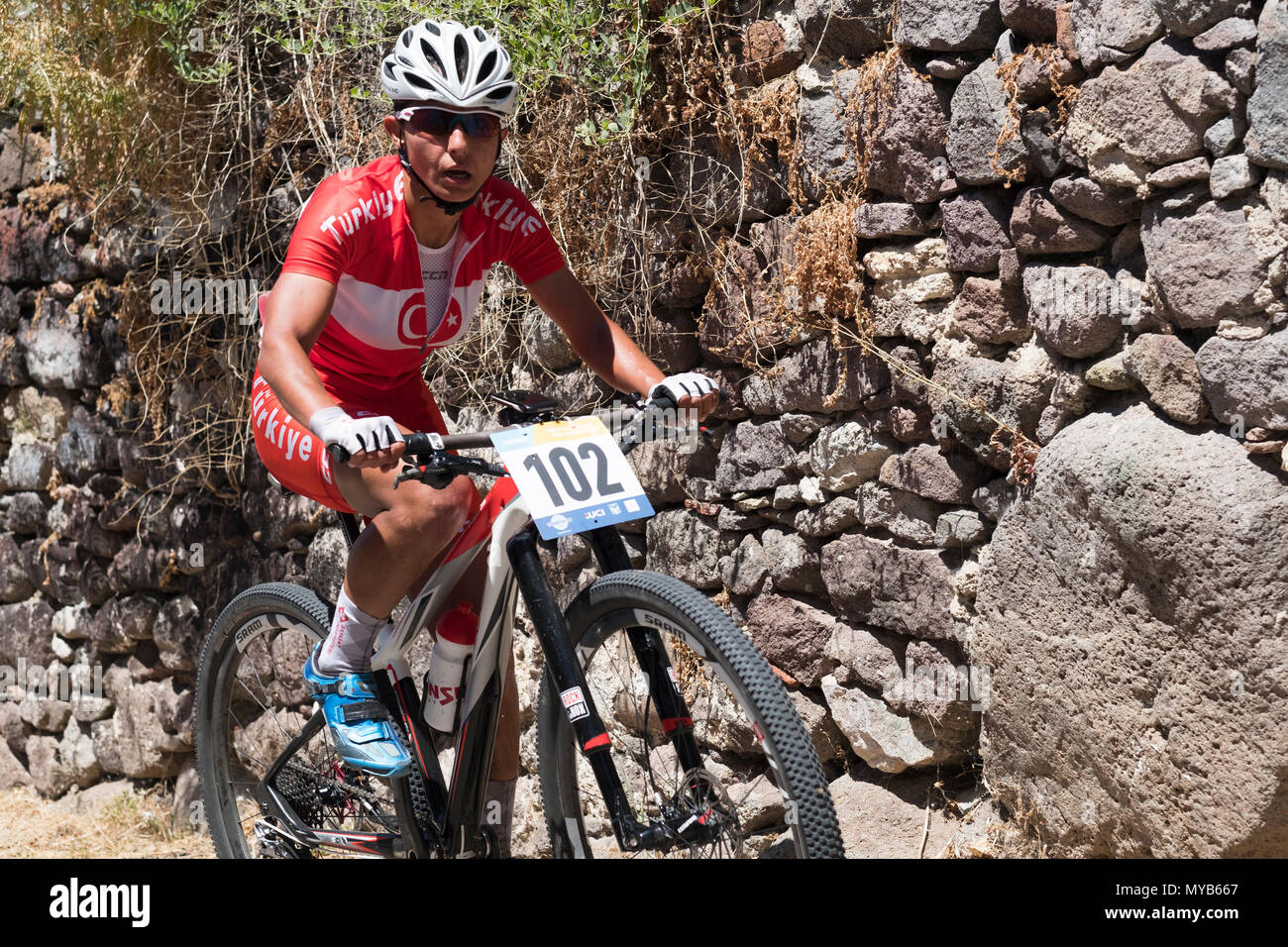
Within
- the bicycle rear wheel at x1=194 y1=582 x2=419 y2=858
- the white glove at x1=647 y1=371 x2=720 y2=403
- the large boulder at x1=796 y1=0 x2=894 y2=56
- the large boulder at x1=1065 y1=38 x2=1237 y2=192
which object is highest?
the large boulder at x1=796 y1=0 x2=894 y2=56

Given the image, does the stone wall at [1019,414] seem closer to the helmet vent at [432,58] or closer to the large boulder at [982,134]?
the large boulder at [982,134]

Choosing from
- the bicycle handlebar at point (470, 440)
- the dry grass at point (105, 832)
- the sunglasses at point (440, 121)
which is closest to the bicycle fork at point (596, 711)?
the bicycle handlebar at point (470, 440)

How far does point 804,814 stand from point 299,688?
2605mm

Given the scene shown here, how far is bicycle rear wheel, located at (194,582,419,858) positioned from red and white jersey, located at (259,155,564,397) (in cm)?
64

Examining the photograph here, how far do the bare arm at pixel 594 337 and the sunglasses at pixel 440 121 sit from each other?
416 mm

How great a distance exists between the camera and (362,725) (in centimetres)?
283

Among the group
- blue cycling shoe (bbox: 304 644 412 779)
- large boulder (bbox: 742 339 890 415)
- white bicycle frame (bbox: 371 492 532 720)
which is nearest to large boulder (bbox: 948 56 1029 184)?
large boulder (bbox: 742 339 890 415)

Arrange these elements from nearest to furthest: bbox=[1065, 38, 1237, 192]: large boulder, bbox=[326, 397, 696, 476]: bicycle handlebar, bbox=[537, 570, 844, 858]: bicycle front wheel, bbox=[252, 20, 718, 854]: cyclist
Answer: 1. bbox=[537, 570, 844, 858]: bicycle front wheel
2. bbox=[326, 397, 696, 476]: bicycle handlebar
3. bbox=[1065, 38, 1237, 192]: large boulder
4. bbox=[252, 20, 718, 854]: cyclist

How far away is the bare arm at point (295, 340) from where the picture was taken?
2443 millimetres

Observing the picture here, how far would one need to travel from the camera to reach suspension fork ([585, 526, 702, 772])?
7.73 feet

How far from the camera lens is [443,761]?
4.44m

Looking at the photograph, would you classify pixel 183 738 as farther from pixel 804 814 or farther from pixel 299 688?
pixel 804 814

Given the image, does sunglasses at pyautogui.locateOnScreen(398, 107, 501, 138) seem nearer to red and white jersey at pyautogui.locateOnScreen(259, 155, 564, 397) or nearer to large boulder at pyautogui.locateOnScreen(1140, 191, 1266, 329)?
red and white jersey at pyautogui.locateOnScreen(259, 155, 564, 397)
